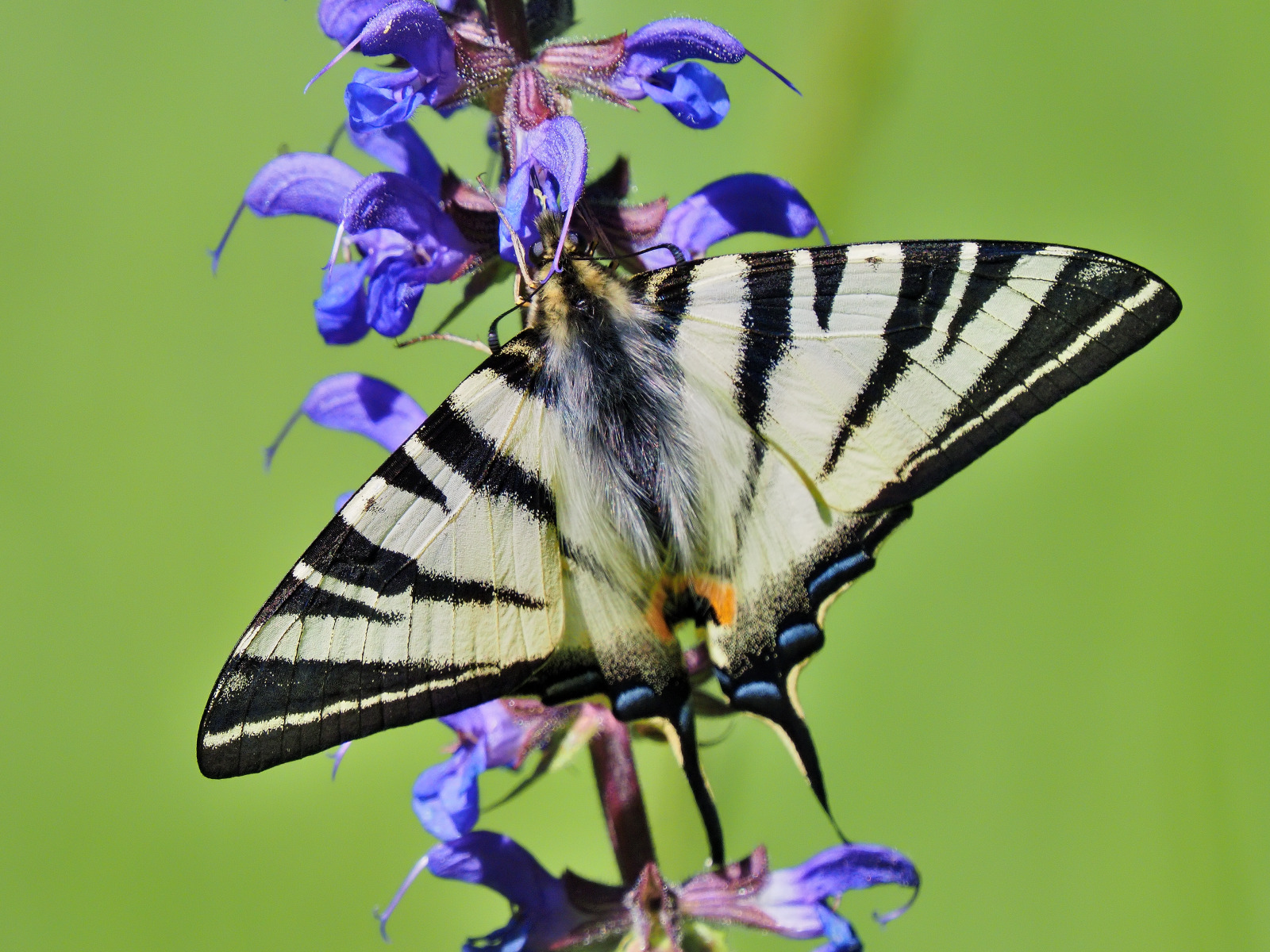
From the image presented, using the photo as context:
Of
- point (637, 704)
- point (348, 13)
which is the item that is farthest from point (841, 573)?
point (348, 13)

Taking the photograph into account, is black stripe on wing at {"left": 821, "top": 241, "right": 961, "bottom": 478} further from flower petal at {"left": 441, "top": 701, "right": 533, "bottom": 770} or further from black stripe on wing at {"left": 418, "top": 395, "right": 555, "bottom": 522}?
flower petal at {"left": 441, "top": 701, "right": 533, "bottom": 770}

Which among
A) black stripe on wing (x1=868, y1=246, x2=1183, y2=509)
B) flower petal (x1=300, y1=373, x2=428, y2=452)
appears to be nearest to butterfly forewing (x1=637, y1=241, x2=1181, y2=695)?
black stripe on wing (x1=868, y1=246, x2=1183, y2=509)

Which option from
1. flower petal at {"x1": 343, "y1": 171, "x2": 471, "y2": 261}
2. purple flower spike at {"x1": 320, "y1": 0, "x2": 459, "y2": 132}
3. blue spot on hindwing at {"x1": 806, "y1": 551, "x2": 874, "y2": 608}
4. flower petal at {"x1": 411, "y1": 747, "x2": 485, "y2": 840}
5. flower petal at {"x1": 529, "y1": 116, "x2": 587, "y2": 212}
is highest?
purple flower spike at {"x1": 320, "y1": 0, "x2": 459, "y2": 132}

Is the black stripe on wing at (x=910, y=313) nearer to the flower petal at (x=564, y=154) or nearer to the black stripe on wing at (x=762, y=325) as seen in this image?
the black stripe on wing at (x=762, y=325)

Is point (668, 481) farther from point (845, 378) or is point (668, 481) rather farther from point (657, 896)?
point (657, 896)

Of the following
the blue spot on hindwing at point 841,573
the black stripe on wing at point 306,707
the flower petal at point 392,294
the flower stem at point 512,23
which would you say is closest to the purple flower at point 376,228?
the flower petal at point 392,294

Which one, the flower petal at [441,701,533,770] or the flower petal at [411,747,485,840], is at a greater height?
the flower petal at [441,701,533,770]
